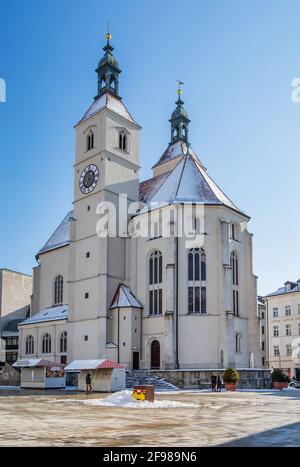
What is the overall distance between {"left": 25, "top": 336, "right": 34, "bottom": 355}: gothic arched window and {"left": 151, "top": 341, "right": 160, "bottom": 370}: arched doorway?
16115 millimetres

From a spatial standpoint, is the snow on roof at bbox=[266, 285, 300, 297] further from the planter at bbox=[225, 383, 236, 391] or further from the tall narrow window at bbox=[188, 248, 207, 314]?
the planter at bbox=[225, 383, 236, 391]

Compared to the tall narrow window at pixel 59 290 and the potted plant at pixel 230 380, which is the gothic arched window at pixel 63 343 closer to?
the tall narrow window at pixel 59 290

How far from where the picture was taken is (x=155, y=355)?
44.5 meters

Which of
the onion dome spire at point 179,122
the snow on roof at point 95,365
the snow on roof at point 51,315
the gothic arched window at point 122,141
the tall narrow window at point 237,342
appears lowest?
the snow on roof at point 95,365

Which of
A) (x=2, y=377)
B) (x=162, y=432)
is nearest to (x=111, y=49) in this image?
(x=2, y=377)

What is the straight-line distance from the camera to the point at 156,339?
44188mm

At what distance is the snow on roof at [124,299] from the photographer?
44.8m

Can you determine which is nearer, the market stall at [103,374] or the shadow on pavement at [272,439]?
the shadow on pavement at [272,439]

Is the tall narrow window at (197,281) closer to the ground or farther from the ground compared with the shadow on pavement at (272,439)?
farther from the ground

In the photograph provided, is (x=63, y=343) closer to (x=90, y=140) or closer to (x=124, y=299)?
(x=124, y=299)

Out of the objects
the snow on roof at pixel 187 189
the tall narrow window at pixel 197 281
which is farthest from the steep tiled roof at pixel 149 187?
the tall narrow window at pixel 197 281

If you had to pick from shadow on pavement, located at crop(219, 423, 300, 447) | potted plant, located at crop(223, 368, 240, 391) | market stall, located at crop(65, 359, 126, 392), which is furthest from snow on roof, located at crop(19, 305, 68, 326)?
shadow on pavement, located at crop(219, 423, 300, 447)

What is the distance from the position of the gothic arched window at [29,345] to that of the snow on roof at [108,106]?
2357cm

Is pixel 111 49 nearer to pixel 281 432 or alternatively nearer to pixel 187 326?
pixel 187 326
